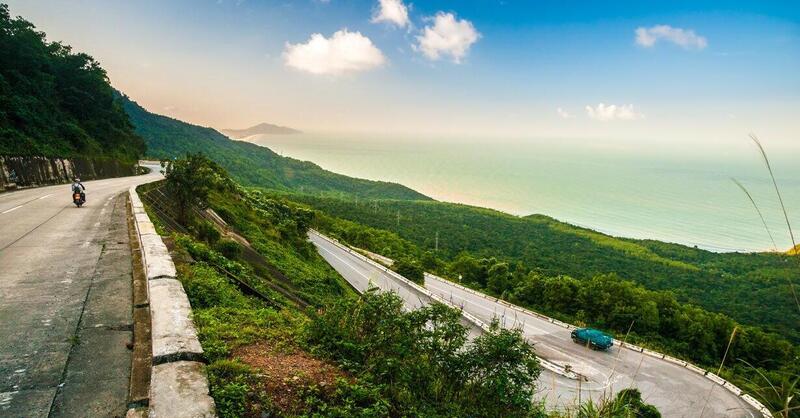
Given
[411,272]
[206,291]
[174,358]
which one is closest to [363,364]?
[174,358]

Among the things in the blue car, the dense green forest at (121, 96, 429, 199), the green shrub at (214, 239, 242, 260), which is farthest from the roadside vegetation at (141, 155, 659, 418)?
the dense green forest at (121, 96, 429, 199)

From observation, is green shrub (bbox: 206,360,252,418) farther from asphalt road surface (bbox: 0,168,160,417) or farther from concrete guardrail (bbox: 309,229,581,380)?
concrete guardrail (bbox: 309,229,581,380)

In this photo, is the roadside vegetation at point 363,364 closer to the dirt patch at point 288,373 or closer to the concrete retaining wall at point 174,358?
the dirt patch at point 288,373

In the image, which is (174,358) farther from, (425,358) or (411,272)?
(411,272)

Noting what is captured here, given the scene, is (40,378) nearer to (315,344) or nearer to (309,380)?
(309,380)

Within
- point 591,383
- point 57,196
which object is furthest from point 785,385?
point 591,383

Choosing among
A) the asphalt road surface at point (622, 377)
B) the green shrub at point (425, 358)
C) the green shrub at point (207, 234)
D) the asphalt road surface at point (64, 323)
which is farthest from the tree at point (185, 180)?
the green shrub at point (425, 358)

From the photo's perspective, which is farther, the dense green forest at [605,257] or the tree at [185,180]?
the dense green forest at [605,257]
